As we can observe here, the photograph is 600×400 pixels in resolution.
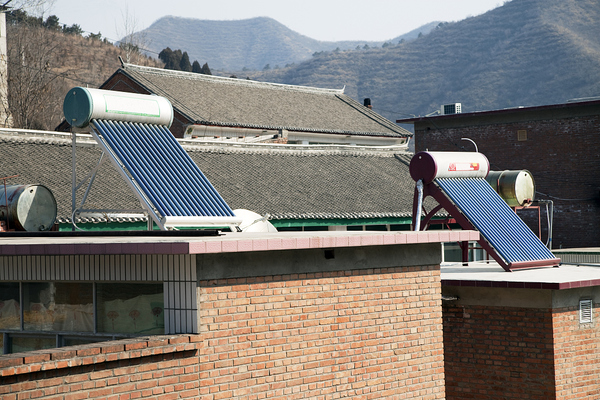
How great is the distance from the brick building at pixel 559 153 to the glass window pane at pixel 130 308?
1189 inches

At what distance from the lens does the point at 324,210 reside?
2512cm

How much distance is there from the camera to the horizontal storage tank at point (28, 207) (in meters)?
12.6

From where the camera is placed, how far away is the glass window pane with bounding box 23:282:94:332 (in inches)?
341

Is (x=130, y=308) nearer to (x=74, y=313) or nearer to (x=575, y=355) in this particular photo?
(x=74, y=313)

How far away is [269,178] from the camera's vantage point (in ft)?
87.4

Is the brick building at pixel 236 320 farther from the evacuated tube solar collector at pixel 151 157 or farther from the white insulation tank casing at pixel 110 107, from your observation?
the white insulation tank casing at pixel 110 107

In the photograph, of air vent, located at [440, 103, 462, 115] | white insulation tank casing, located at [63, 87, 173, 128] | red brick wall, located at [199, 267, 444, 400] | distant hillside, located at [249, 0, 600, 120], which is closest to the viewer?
red brick wall, located at [199, 267, 444, 400]

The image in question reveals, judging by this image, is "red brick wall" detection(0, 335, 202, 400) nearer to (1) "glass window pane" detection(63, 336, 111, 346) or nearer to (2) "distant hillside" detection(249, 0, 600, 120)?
(1) "glass window pane" detection(63, 336, 111, 346)

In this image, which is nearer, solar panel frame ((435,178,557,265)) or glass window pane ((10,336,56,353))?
glass window pane ((10,336,56,353))

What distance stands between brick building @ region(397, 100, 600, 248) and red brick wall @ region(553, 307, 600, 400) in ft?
78.7

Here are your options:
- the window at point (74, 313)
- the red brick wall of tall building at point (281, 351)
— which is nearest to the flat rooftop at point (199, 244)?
the red brick wall of tall building at point (281, 351)

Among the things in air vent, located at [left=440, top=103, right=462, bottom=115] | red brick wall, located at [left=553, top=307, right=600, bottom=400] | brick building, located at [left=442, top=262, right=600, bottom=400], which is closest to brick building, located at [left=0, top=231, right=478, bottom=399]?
brick building, located at [left=442, top=262, right=600, bottom=400]

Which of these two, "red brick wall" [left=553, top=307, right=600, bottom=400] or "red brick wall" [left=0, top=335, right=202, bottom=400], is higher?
"red brick wall" [left=0, top=335, right=202, bottom=400]

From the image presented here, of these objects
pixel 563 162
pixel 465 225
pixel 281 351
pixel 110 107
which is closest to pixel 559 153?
pixel 563 162
